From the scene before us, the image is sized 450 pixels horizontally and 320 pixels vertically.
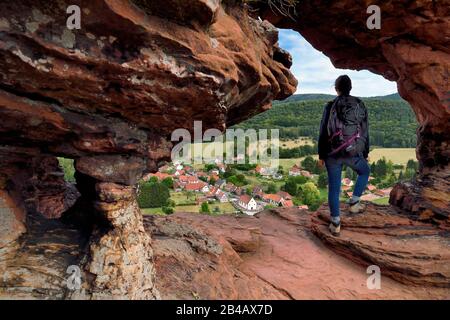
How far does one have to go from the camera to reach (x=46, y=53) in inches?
144

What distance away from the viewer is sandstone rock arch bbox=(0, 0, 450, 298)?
366cm

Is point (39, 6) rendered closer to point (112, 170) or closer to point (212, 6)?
point (212, 6)

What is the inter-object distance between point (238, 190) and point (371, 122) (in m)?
34.3

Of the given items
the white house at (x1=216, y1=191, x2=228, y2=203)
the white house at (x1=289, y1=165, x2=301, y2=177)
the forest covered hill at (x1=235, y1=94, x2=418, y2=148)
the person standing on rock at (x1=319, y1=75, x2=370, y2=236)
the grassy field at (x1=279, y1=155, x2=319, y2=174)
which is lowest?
the white house at (x1=216, y1=191, x2=228, y2=203)

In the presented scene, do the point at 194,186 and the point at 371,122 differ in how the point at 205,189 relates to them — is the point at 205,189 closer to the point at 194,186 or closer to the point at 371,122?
the point at 194,186

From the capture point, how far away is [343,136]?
19.3 feet

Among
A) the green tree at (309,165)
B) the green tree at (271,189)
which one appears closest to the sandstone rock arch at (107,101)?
the green tree at (271,189)

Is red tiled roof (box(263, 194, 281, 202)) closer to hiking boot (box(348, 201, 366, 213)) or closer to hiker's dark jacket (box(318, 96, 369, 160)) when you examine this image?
hiking boot (box(348, 201, 366, 213))

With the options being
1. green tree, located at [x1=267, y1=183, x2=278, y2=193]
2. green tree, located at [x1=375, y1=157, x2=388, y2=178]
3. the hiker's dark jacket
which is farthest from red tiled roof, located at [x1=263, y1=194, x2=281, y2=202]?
the hiker's dark jacket

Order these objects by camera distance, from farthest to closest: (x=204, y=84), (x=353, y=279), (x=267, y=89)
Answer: (x=267, y=89), (x=353, y=279), (x=204, y=84)

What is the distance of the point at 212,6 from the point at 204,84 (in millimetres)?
915

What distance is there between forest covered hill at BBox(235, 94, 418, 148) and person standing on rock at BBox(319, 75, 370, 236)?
48.9m

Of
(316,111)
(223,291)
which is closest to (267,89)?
(223,291)

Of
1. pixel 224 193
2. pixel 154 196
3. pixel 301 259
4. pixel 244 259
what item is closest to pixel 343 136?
pixel 301 259
